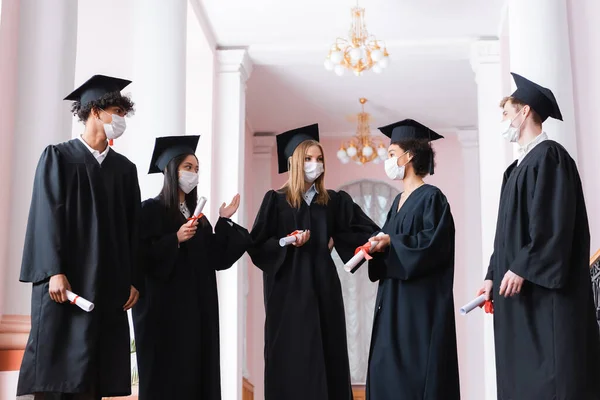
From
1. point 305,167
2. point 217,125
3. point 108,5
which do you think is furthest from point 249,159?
point 305,167

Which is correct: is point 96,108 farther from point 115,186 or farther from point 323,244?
point 323,244

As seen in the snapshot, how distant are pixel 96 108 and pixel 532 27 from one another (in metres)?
4.04

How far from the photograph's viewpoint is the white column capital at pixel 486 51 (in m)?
10.9

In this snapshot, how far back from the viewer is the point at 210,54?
1104cm

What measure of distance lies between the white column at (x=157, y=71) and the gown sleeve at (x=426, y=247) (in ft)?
11.5

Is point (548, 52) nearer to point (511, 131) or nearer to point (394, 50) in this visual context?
point (511, 131)

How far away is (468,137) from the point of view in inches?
579

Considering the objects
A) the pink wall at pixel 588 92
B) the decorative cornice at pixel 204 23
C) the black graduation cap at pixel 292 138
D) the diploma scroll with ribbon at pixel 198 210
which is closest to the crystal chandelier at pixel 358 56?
the decorative cornice at pixel 204 23

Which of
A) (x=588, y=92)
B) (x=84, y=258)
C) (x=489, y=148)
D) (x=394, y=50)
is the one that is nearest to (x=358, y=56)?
(x=394, y=50)

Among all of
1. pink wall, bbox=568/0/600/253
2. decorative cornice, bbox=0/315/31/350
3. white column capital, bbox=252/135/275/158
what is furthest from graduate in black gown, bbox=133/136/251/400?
white column capital, bbox=252/135/275/158

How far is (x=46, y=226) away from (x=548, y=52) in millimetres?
4422

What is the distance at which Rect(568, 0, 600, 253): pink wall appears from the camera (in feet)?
23.5

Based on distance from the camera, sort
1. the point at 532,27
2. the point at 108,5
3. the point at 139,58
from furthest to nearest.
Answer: the point at 108,5
the point at 139,58
the point at 532,27

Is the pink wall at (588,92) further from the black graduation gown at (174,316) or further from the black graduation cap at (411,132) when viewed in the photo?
the black graduation gown at (174,316)
